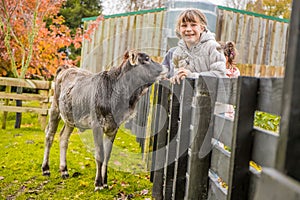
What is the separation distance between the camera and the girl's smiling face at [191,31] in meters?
3.18

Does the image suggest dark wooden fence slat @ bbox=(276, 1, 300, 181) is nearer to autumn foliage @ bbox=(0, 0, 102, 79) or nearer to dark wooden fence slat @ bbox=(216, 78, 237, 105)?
dark wooden fence slat @ bbox=(216, 78, 237, 105)

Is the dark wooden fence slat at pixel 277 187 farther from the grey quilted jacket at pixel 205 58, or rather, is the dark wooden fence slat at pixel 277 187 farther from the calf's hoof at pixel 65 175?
the calf's hoof at pixel 65 175

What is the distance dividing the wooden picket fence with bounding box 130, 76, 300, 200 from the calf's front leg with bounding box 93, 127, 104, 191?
82 cm

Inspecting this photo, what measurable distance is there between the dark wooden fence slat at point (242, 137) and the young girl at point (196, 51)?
4.41 ft

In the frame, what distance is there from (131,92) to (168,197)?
1534mm

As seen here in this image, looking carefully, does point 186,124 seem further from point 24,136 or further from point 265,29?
point 265,29

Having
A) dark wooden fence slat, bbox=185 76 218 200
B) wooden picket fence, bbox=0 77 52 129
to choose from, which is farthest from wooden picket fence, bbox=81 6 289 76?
dark wooden fence slat, bbox=185 76 218 200

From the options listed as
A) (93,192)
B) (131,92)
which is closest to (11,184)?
(93,192)

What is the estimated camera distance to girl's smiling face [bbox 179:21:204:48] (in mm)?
3178

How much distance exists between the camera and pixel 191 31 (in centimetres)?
318

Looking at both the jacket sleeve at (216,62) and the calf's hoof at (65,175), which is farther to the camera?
the calf's hoof at (65,175)

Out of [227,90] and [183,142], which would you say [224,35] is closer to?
[183,142]

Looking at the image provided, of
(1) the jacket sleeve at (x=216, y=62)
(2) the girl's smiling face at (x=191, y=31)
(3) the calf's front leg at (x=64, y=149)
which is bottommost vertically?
(3) the calf's front leg at (x=64, y=149)

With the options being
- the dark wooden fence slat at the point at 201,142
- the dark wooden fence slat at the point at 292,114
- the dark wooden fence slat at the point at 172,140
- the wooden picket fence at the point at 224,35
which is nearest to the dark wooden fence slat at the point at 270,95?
the dark wooden fence slat at the point at 292,114
